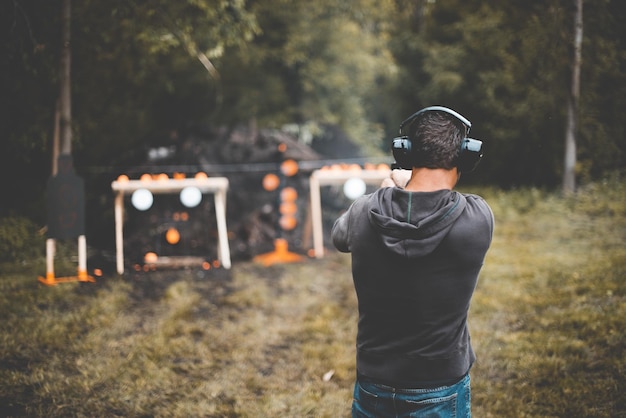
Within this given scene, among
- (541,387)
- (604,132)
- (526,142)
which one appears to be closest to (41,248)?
(541,387)

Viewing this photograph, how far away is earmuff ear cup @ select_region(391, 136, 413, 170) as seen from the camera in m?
1.85

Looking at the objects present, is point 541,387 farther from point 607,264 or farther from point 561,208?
point 561,208

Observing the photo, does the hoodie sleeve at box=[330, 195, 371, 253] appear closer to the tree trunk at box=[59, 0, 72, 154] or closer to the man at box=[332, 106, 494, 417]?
the man at box=[332, 106, 494, 417]

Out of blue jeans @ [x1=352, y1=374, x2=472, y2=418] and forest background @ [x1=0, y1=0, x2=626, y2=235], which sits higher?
forest background @ [x1=0, y1=0, x2=626, y2=235]

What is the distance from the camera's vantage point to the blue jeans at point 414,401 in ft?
5.63

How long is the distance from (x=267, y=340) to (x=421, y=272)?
11.1 feet

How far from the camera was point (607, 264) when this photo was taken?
556cm

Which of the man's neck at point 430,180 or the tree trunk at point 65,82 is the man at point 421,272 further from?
the tree trunk at point 65,82

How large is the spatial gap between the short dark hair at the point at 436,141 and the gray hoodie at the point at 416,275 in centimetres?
12

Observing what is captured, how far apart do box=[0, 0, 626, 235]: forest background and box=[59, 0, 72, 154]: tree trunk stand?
0.21 m

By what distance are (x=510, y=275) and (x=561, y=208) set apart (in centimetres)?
371

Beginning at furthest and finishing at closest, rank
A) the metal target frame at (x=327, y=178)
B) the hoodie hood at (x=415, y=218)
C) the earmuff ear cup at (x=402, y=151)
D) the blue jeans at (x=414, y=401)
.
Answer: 1. the metal target frame at (x=327, y=178)
2. the earmuff ear cup at (x=402, y=151)
3. the blue jeans at (x=414, y=401)
4. the hoodie hood at (x=415, y=218)

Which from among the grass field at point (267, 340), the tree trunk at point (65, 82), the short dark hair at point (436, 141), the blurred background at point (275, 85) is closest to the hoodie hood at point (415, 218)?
the short dark hair at point (436, 141)

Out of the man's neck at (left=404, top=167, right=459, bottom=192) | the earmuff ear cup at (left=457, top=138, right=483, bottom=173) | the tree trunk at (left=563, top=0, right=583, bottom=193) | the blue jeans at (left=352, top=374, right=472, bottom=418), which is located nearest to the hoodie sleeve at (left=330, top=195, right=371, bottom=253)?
the man's neck at (left=404, top=167, right=459, bottom=192)
